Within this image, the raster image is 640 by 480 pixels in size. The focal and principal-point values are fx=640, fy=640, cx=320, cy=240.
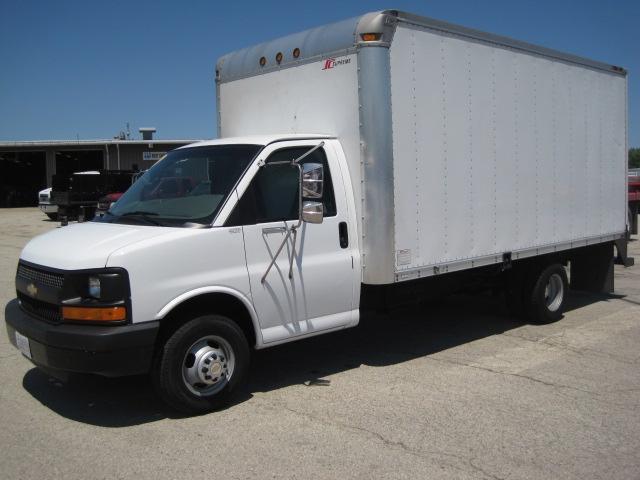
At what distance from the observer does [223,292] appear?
4.98 metres

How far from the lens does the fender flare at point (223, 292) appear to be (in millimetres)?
4688

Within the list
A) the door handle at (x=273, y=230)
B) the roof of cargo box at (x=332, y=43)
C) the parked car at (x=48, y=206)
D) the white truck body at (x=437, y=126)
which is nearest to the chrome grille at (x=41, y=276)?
the door handle at (x=273, y=230)

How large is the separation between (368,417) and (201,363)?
53.4 inches

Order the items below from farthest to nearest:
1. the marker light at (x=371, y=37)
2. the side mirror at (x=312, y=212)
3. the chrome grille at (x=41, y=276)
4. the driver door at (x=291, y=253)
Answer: the marker light at (x=371, y=37) < the driver door at (x=291, y=253) < the side mirror at (x=312, y=212) < the chrome grille at (x=41, y=276)

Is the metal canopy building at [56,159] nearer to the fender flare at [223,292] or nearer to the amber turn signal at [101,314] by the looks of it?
the fender flare at [223,292]

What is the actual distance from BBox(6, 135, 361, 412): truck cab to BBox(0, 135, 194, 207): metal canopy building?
88.8 feet

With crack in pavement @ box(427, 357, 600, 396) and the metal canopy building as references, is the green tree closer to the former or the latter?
the metal canopy building

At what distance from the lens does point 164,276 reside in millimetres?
4680

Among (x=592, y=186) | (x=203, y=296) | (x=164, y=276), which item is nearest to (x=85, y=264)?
(x=164, y=276)

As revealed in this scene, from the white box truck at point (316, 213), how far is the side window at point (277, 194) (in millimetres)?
13

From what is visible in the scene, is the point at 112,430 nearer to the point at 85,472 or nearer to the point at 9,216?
the point at 85,472

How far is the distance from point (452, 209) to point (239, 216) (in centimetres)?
239

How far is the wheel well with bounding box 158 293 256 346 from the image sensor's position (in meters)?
4.89

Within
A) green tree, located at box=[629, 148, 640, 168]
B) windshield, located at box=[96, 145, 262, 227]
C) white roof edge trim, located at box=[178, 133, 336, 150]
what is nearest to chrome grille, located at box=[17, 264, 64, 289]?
windshield, located at box=[96, 145, 262, 227]
